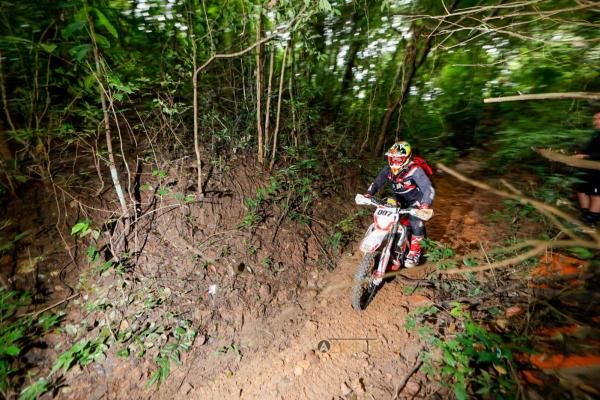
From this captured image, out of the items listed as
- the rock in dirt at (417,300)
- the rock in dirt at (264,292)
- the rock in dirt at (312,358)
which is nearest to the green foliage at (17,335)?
the rock in dirt at (264,292)

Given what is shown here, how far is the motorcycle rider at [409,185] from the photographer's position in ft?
13.2

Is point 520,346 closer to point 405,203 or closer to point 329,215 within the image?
point 405,203

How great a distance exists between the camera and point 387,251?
4.07 m

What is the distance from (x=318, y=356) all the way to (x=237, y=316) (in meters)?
1.26

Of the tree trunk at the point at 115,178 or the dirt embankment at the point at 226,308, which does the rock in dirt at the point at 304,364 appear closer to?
the dirt embankment at the point at 226,308

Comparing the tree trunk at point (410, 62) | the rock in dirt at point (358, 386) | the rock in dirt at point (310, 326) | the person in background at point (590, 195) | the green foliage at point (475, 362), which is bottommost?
the rock in dirt at point (310, 326)

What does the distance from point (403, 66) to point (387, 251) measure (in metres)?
5.51

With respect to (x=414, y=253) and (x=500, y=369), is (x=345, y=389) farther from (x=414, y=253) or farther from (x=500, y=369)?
(x=414, y=253)

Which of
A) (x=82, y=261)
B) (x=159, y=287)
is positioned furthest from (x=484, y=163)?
(x=82, y=261)

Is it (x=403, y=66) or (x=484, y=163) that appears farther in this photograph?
(x=484, y=163)

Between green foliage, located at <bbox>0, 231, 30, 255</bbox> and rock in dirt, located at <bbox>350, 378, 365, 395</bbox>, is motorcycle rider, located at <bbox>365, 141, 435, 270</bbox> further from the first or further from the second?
green foliage, located at <bbox>0, 231, 30, 255</bbox>

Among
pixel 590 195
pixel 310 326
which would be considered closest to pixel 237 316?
pixel 310 326

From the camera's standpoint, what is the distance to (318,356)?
12.2 ft

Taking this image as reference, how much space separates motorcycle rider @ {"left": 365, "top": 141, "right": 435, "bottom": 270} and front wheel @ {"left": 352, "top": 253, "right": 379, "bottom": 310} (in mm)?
664
